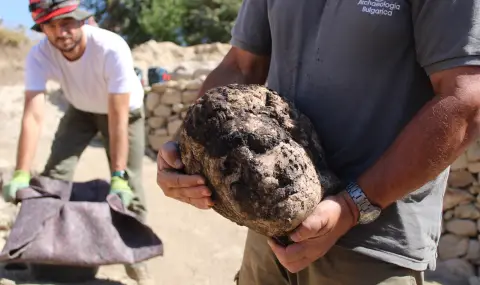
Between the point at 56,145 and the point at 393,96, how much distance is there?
3233mm

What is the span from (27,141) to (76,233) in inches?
24.2

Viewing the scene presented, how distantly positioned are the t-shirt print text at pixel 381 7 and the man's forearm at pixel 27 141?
2.89m

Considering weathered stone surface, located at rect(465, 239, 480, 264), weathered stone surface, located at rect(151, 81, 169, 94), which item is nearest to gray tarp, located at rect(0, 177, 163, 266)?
weathered stone surface, located at rect(465, 239, 480, 264)

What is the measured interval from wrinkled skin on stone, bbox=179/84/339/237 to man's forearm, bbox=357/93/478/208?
14 centimetres

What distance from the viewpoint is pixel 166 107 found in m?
8.64

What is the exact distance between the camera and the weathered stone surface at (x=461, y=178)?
17.6 feet

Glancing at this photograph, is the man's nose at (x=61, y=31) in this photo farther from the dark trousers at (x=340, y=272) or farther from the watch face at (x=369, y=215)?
the watch face at (x=369, y=215)

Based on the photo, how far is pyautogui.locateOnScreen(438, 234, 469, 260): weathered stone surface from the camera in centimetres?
545

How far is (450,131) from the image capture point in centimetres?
132

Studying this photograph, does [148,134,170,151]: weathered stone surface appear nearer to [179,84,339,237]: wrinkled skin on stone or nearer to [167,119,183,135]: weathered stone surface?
[167,119,183,135]: weathered stone surface

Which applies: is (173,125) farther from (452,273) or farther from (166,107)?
(452,273)

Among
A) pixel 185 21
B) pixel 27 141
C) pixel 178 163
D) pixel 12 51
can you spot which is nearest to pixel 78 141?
pixel 27 141

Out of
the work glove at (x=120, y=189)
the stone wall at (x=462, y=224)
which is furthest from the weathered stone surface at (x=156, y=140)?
the work glove at (x=120, y=189)

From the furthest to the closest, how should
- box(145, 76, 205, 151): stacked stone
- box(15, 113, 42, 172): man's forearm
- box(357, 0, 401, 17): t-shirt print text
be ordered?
box(145, 76, 205, 151): stacked stone → box(15, 113, 42, 172): man's forearm → box(357, 0, 401, 17): t-shirt print text
